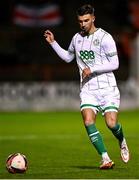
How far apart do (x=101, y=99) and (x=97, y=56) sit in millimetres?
A: 671

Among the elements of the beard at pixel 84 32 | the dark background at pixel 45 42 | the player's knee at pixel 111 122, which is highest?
the dark background at pixel 45 42

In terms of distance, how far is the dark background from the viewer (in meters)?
36.1

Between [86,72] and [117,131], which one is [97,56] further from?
[117,131]

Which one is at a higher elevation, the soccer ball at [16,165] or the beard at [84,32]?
the beard at [84,32]

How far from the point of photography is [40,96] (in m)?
33.3

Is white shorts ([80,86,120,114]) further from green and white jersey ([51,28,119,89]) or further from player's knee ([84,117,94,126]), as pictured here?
player's knee ([84,117,94,126])

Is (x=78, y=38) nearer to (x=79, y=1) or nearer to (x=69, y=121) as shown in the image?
(x=69, y=121)

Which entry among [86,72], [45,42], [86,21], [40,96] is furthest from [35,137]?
[45,42]

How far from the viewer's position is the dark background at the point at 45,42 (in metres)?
36.1

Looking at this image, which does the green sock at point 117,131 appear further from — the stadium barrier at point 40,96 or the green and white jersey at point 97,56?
the stadium barrier at point 40,96

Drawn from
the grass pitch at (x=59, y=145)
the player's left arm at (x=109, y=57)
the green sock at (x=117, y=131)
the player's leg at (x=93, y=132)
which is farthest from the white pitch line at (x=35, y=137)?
the player's left arm at (x=109, y=57)

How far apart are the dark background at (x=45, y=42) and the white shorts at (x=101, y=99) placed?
22.5 meters

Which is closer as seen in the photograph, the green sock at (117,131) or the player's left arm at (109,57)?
the player's left arm at (109,57)

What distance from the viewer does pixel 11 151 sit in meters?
16.7
